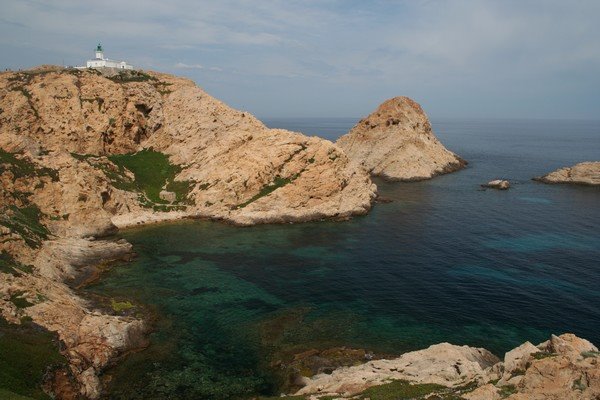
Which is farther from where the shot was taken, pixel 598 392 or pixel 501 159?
pixel 501 159

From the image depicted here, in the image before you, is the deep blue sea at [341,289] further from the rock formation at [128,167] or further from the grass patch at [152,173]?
the grass patch at [152,173]

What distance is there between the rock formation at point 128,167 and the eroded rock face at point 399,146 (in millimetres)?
40902

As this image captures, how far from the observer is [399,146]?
13925cm

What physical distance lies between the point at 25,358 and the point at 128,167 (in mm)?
63010

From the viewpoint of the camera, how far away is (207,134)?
94.4 metres

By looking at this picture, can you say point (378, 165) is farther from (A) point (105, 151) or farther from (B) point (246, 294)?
(B) point (246, 294)

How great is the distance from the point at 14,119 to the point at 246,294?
229ft

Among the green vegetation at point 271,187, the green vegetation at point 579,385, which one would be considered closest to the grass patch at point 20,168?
the green vegetation at point 271,187

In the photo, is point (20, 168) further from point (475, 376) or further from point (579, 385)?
point (579, 385)

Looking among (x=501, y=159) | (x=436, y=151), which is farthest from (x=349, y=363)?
(x=501, y=159)

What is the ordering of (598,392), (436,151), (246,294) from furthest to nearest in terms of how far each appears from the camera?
(436,151)
(246,294)
(598,392)

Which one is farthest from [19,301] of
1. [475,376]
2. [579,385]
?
[579,385]

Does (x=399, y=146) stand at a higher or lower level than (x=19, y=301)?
higher

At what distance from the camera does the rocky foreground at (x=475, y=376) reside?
21.8 m
